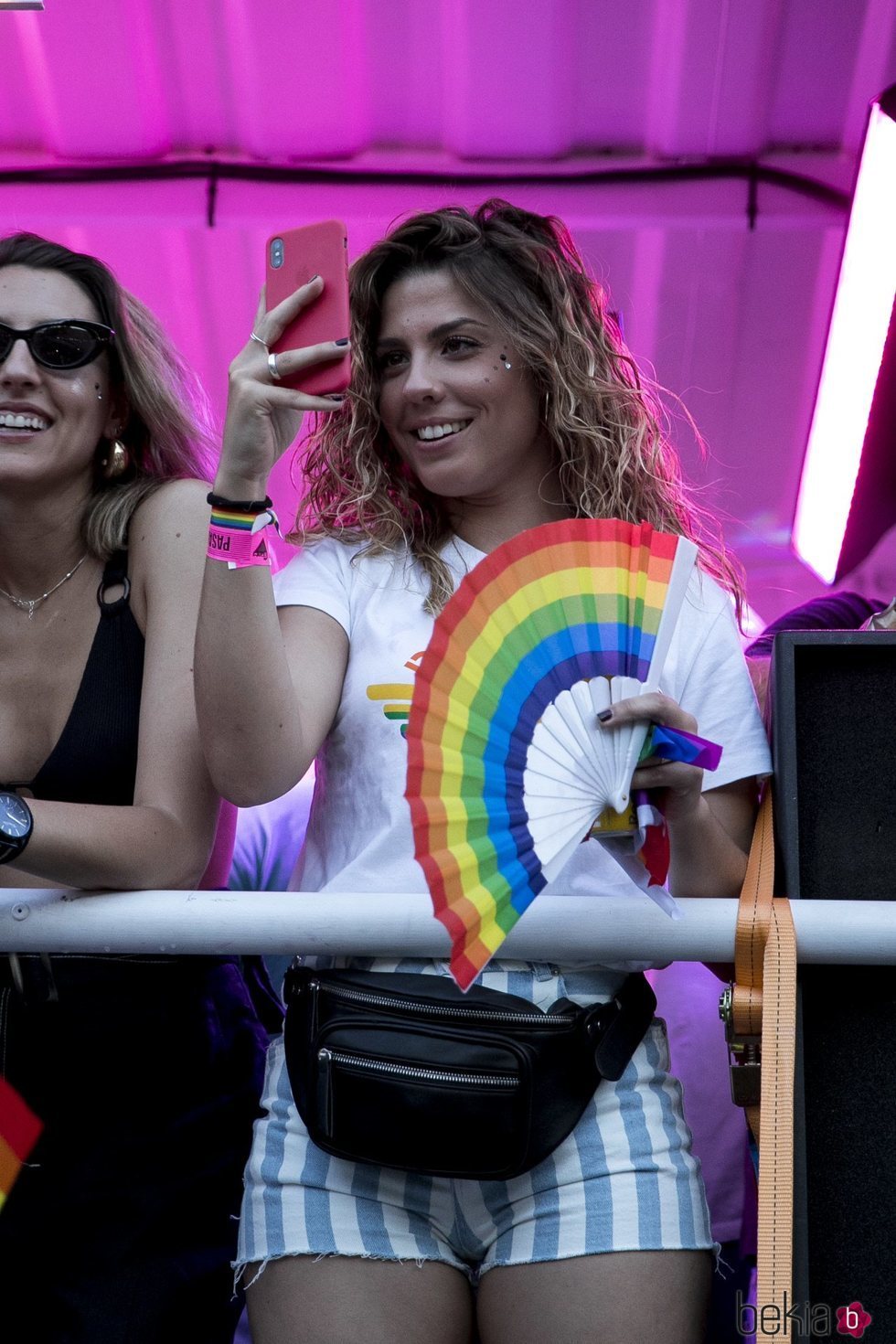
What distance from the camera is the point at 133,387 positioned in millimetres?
1989

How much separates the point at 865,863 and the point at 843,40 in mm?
1592

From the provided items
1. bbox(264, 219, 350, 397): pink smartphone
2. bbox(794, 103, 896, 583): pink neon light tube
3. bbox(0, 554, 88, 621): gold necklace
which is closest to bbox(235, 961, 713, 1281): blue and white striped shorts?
bbox(264, 219, 350, 397): pink smartphone

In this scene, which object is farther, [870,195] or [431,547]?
[870,195]

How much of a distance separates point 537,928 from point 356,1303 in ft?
1.42

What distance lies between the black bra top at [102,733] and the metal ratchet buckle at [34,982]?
19 cm

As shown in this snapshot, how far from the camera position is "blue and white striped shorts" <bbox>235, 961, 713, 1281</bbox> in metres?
1.44

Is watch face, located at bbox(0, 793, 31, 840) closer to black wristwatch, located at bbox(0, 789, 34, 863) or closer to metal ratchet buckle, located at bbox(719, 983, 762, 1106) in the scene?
black wristwatch, located at bbox(0, 789, 34, 863)

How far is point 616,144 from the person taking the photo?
A: 2.58 metres

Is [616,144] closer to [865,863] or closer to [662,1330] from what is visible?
[865,863]

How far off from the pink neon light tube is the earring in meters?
1.34

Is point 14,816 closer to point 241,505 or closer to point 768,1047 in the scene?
point 241,505

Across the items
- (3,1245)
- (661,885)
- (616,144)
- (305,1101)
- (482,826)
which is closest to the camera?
(482,826)

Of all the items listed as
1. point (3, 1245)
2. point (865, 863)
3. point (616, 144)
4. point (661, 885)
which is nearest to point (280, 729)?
point (661, 885)

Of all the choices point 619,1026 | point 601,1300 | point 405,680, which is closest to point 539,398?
point 405,680
